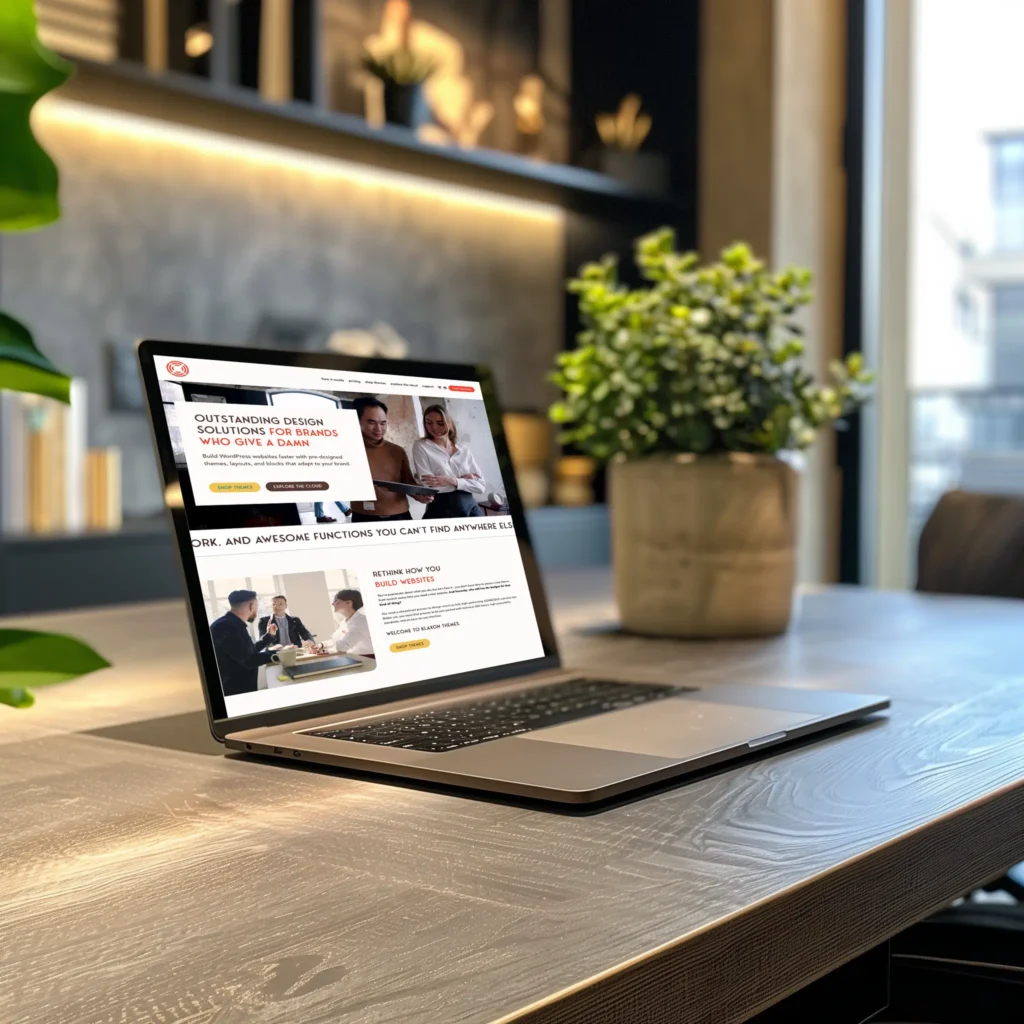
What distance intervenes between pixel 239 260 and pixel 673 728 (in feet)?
9.30

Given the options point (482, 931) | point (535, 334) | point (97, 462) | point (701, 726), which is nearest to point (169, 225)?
point (97, 462)

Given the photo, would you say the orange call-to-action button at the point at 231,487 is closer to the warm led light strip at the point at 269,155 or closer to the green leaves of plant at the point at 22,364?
the green leaves of plant at the point at 22,364

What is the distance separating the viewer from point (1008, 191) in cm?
414

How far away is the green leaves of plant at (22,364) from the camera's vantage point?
413mm

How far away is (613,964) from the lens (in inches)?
18.3

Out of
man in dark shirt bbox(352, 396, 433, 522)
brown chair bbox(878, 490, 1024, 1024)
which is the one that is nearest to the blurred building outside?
brown chair bbox(878, 490, 1024, 1024)

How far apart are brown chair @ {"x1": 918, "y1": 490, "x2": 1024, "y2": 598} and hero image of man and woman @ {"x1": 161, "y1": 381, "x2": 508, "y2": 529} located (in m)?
1.05

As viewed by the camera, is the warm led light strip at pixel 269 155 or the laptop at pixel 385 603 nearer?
the laptop at pixel 385 603

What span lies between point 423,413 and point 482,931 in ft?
1.99

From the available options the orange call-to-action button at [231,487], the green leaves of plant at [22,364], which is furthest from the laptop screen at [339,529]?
the green leaves of plant at [22,364]

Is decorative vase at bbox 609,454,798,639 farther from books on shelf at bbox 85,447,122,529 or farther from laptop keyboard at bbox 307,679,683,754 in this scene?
books on shelf at bbox 85,447,122,529

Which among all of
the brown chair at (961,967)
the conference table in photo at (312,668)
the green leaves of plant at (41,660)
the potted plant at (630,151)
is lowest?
the brown chair at (961,967)

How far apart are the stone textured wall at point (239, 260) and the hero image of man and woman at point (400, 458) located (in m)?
2.04

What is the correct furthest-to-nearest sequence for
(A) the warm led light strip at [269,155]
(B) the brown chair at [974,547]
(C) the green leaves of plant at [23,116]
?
1. (A) the warm led light strip at [269,155]
2. (B) the brown chair at [974,547]
3. (C) the green leaves of plant at [23,116]
